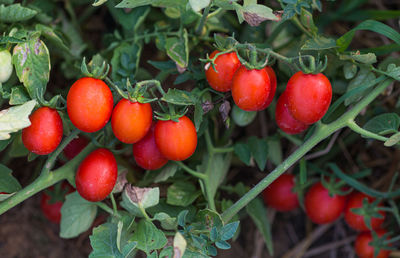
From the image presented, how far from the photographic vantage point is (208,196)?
129 cm

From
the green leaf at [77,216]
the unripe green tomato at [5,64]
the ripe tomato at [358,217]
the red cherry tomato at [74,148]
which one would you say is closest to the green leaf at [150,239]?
the green leaf at [77,216]

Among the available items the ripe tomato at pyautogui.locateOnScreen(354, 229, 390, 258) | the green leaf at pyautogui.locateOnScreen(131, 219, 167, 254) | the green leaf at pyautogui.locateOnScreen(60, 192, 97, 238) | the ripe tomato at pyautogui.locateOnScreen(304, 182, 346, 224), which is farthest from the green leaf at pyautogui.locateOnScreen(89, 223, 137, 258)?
the ripe tomato at pyautogui.locateOnScreen(354, 229, 390, 258)

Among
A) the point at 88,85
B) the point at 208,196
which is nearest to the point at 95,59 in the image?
the point at 88,85

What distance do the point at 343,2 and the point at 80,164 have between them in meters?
1.16

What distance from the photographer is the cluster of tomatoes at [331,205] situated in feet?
4.99

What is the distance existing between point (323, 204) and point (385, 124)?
424 mm

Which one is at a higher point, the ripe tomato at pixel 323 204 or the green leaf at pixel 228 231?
the green leaf at pixel 228 231

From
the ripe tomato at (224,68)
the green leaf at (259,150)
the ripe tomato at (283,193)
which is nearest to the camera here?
the ripe tomato at (224,68)

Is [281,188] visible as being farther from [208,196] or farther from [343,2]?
[343,2]

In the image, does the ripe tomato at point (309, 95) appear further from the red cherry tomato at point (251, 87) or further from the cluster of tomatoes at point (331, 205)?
the cluster of tomatoes at point (331, 205)

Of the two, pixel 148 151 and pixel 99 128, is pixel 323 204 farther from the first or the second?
pixel 99 128

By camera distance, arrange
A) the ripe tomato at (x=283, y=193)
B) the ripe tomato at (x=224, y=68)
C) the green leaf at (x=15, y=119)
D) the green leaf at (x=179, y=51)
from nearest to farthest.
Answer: the green leaf at (x=15, y=119) → the ripe tomato at (x=224, y=68) → the green leaf at (x=179, y=51) → the ripe tomato at (x=283, y=193)

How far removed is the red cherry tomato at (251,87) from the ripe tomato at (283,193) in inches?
22.3

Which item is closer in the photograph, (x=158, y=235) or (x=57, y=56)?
(x=158, y=235)
